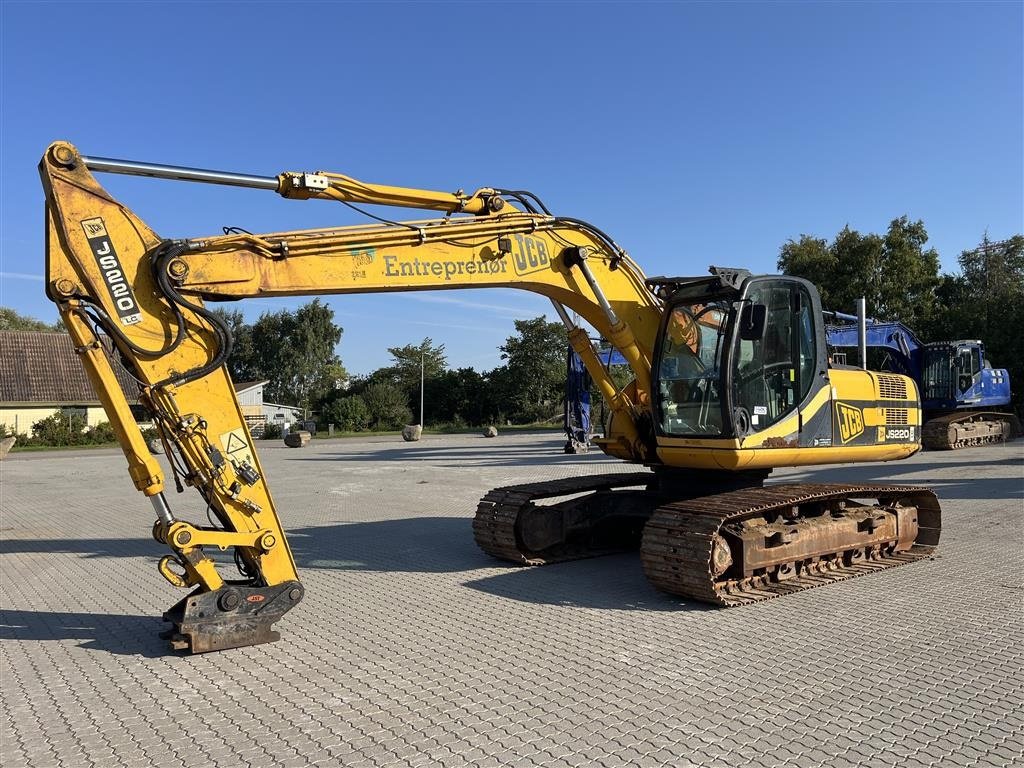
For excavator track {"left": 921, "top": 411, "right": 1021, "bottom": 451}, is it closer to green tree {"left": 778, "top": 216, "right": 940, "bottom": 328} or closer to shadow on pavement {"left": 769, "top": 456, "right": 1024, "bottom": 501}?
shadow on pavement {"left": 769, "top": 456, "right": 1024, "bottom": 501}

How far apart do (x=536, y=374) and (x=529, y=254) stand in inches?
1780

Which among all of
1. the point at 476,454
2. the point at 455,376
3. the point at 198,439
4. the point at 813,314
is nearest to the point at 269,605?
the point at 198,439

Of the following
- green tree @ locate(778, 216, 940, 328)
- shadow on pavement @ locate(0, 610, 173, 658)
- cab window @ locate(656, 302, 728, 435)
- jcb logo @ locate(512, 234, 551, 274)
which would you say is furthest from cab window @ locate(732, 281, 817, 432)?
green tree @ locate(778, 216, 940, 328)

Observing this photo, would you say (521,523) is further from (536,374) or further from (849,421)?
(536,374)

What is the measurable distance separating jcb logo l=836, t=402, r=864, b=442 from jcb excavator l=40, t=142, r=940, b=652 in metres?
0.03

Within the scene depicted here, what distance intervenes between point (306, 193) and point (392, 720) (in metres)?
3.90

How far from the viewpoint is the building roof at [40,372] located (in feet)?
135

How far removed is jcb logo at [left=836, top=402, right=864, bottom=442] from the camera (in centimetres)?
809

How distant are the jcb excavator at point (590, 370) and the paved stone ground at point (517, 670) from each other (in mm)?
446

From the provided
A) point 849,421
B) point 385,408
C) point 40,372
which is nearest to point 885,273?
point 385,408

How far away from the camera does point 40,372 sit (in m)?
43.0

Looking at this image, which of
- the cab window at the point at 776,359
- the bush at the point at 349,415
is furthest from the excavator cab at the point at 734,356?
the bush at the point at 349,415

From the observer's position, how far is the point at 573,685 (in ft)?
16.4

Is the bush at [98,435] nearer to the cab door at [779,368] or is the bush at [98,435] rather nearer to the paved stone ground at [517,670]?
the paved stone ground at [517,670]
